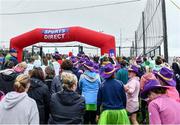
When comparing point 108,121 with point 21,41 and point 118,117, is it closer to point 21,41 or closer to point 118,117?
point 118,117

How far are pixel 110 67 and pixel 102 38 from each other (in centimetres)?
1097

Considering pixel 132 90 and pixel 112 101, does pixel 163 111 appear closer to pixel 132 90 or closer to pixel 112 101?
pixel 112 101

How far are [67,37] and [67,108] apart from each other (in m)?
13.6

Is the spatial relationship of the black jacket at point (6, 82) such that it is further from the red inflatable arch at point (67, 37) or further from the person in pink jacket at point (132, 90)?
the red inflatable arch at point (67, 37)

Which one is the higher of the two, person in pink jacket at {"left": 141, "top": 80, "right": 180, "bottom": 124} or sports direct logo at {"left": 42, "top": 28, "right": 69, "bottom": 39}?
sports direct logo at {"left": 42, "top": 28, "right": 69, "bottom": 39}

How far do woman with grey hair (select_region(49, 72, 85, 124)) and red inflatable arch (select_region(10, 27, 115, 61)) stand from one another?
11.9 meters

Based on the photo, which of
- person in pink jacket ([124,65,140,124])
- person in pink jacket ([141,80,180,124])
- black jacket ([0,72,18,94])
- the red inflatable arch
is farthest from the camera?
the red inflatable arch

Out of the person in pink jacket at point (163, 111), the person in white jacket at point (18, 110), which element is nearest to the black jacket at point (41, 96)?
the person in white jacket at point (18, 110)

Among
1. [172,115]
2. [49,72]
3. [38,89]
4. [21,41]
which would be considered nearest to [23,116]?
[38,89]

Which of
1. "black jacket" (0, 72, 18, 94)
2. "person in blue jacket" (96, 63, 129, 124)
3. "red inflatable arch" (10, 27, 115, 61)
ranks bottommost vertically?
"person in blue jacket" (96, 63, 129, 124)

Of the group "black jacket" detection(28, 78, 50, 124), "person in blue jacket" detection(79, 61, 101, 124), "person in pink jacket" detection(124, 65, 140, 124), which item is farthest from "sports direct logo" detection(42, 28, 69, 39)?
"black jacket" detection(28, 78, 50, 124)

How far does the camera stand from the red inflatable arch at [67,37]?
17016 mm

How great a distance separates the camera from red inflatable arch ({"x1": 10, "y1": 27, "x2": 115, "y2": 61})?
17016 millimetres

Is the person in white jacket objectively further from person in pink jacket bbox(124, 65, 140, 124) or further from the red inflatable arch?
the red inflatable arch
